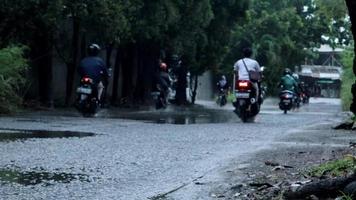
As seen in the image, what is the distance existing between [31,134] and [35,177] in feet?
12.3

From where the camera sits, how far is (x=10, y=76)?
1406 cm

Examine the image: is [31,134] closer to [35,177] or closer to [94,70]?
[35,177]

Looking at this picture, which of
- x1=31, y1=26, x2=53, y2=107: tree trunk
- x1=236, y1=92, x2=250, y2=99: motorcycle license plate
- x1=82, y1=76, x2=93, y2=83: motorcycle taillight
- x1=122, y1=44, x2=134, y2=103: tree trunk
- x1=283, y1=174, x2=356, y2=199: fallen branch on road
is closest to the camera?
x1=283, y1=174, x2=356, y2=199: fallen branch on road

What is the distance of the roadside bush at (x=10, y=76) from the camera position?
44.5 feet

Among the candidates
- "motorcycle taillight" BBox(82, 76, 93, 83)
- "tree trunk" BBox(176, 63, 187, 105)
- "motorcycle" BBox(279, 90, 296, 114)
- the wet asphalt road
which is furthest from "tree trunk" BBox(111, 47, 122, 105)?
the wet asphalt road

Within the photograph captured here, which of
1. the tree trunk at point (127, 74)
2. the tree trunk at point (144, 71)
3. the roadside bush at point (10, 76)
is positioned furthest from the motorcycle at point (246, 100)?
the tree trunk at point (144, 71)

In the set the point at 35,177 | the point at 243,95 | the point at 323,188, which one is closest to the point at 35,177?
the point at 35,177

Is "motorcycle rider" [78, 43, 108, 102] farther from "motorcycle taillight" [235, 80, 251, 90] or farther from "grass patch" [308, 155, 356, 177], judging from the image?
"grass patch" [308, 155, 356, 177]

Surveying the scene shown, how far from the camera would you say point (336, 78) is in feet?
274

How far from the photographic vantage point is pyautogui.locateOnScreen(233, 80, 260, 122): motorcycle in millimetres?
15016

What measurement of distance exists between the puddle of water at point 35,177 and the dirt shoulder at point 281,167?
4.46ft

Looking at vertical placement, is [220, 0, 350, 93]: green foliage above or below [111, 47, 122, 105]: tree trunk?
above

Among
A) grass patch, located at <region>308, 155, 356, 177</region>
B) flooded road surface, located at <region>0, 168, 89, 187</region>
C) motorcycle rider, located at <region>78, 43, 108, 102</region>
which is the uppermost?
motorcycle rider, located at <region>78, 43, 108, 102</region>

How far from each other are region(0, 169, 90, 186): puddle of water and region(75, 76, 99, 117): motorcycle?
8.79 m
